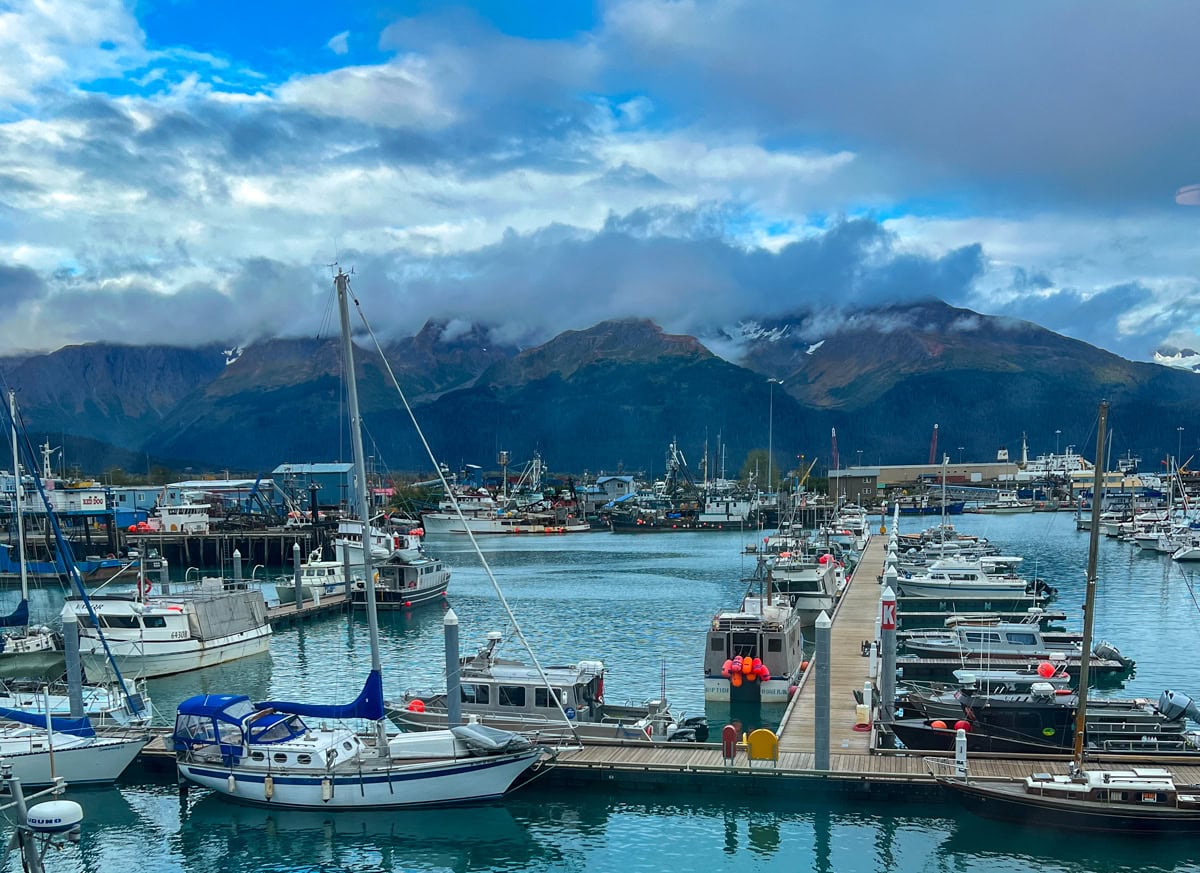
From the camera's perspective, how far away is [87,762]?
31.5 metres

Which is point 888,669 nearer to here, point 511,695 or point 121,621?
point 511,695

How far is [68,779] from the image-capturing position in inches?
1237

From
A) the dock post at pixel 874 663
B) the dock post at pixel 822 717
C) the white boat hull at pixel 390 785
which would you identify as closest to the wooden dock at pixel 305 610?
the white boat hull at pixel 390 785

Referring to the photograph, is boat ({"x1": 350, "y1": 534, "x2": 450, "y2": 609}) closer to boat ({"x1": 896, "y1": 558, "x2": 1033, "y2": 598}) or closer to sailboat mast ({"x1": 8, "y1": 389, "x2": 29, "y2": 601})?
sailboat mast ({"x1": 8, "y1": 389, "x2": 29, "y2": 601})

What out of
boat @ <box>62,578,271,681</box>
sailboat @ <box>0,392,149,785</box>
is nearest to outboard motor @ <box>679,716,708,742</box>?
sailboat @ <box>0,392,149,785</box>

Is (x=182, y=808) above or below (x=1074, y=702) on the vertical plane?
below

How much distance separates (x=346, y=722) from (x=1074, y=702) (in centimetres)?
2546

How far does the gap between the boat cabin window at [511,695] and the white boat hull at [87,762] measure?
1120 centimetres

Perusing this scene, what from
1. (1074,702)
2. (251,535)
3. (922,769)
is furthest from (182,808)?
(251,535)

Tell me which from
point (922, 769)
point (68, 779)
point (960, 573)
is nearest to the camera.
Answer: point (922, 769)

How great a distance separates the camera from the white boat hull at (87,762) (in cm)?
3088

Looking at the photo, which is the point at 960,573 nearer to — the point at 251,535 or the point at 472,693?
the point at 472,693

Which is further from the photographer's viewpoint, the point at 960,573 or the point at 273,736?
the point at 960,573

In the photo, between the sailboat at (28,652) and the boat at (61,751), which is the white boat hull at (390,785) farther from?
the sailboat at (28,652)
